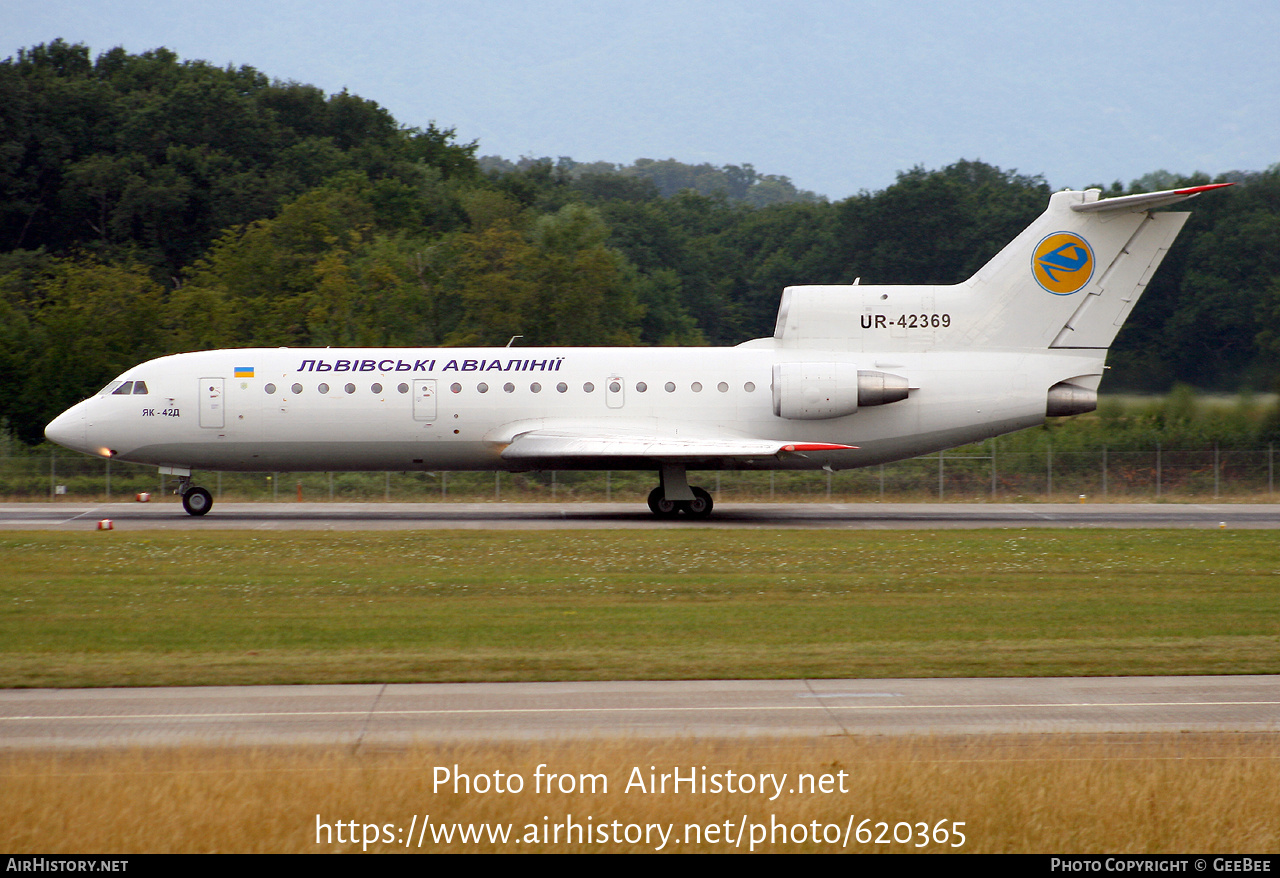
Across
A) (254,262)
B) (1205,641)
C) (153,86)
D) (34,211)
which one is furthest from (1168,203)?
(153,86)

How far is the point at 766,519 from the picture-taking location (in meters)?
33.1

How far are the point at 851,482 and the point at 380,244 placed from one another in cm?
2951

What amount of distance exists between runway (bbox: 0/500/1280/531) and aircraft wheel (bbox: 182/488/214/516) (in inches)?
9.9

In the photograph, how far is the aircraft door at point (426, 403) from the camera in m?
31.6

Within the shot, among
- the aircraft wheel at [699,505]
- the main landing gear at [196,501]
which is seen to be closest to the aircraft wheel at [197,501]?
the main landing gear at [196,501]

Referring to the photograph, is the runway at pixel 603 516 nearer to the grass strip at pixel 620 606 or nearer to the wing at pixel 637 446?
the wing at pixel 637 446

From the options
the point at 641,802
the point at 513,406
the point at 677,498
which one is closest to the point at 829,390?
the point at 677,498

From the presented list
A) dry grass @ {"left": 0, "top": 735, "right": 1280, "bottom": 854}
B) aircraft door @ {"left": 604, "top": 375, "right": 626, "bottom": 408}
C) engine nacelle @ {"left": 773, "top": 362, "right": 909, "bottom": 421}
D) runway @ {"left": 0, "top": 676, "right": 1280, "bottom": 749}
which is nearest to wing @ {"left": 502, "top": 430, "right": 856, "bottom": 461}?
aircraft door @ {"left": 604, "top": 375, "right": 626, "bottom": 408}

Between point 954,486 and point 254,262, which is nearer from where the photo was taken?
point 954,486

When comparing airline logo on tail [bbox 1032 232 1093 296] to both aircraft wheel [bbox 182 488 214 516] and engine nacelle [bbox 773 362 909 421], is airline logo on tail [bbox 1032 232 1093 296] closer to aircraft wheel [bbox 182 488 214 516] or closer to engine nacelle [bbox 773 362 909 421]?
engine nacelle [bbox 773 362 909 421]

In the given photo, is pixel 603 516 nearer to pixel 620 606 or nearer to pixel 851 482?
pixel 851 482

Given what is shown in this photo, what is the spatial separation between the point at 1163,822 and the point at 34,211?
82.8 m

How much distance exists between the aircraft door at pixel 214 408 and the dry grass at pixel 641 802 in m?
23.0

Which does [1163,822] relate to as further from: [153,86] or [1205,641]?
[153,86]
